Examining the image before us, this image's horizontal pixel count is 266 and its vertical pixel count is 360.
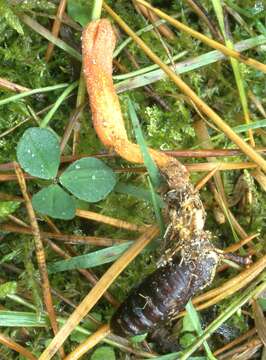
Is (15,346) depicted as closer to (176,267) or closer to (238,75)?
(176,267)

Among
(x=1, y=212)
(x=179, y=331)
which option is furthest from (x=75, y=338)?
(x=1, y=212)

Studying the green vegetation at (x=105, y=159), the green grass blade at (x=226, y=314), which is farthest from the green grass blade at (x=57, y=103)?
the green grass blade at (x=226, y=314)

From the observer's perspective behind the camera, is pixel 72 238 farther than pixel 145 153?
Yes

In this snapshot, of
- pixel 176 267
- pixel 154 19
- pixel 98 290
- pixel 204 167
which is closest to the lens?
pixel 176 267

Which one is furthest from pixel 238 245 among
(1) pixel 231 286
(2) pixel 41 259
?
(2) pixel 41 259

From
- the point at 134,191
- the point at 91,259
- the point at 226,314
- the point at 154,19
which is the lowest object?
the point at 226,314

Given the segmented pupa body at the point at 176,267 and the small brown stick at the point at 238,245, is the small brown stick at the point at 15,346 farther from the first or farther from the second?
the small brown stick at the point at 238,245

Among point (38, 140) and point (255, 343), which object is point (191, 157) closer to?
point (38, 140)

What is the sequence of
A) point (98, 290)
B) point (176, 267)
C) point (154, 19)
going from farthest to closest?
point (154, 19) → point (98, 290) → point (176, 267)
